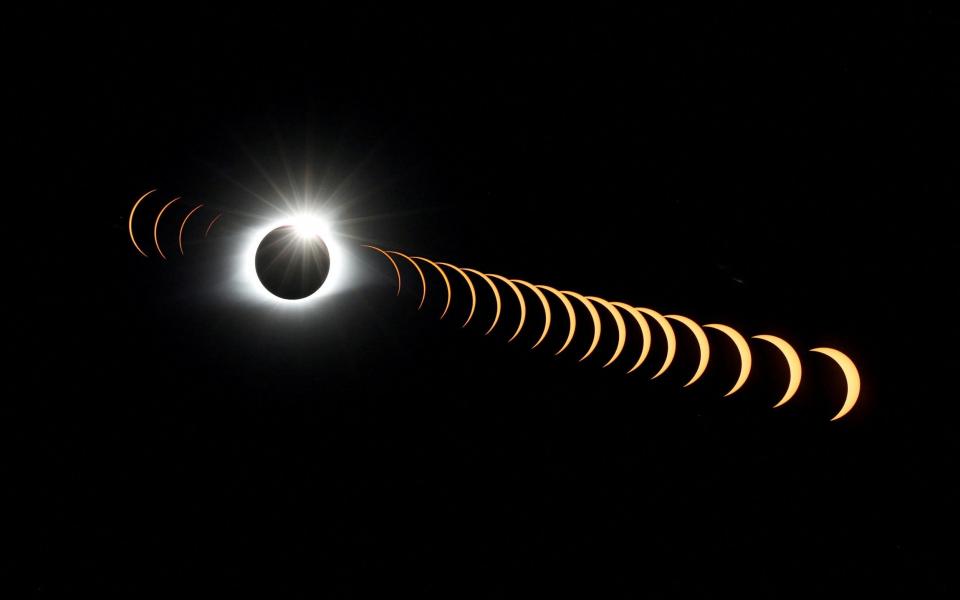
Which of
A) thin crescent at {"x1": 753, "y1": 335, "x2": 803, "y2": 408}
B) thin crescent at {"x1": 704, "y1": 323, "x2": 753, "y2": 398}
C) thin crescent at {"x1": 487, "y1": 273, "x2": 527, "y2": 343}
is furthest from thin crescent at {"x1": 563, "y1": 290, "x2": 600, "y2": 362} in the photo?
thin crescent at {"x1": 753, "y1": 335, "x2": 803, "y2": 408}


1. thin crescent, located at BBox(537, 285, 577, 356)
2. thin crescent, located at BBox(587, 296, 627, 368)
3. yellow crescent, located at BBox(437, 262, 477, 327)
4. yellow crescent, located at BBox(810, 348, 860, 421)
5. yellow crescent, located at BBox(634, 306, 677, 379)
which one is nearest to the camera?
yellow crescent, located at BBox(810, 348, 860, 421)

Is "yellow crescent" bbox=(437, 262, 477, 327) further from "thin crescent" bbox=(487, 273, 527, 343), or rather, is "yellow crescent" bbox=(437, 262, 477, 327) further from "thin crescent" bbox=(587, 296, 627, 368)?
"thin crescent" bbox=(587, 296, 627, 368)

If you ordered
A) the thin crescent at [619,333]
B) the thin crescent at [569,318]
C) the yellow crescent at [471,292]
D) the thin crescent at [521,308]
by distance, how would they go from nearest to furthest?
the thin crescent at [619,333], the thin crescent at [569,318], the thin crescent at [521,308], the yellow crescent at [471,292]

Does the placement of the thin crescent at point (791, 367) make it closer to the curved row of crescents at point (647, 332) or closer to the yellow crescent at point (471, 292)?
the curved row of crescents at point (647, 332)

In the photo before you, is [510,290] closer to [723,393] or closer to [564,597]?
[723,393]

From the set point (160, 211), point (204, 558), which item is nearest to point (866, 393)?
point (204, 558)

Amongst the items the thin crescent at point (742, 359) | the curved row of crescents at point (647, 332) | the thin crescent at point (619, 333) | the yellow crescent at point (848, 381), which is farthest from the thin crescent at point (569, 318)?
the yellow crescent at point (848, 381)

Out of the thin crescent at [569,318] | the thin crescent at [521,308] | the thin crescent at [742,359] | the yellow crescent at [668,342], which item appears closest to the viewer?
the thin crescent at [742,359]

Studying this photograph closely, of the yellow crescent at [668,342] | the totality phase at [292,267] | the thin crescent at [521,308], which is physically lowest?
the yellow crescent at [668,342]

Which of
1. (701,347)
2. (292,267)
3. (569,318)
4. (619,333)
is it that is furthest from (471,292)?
(292,267)
